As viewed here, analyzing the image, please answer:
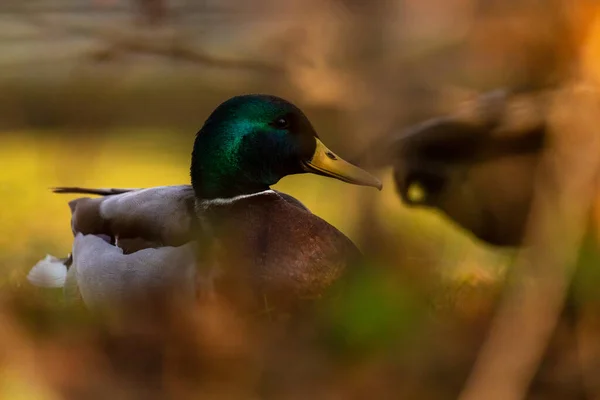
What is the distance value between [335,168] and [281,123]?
196mm

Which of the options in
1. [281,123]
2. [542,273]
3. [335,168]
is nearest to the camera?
[542,273]

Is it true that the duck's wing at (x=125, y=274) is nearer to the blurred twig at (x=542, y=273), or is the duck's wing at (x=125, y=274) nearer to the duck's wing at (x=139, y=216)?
the duck's wing at (x=139, y=216)

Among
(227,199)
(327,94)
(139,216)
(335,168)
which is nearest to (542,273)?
(327,94)

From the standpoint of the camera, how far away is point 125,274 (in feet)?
5.14

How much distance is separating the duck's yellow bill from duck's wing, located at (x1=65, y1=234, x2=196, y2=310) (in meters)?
0.30

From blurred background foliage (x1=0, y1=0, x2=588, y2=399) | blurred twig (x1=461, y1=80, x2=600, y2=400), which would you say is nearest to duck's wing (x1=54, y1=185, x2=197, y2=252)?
blurred background foliage (x1=0, y1=0, x2=588, y2=399)

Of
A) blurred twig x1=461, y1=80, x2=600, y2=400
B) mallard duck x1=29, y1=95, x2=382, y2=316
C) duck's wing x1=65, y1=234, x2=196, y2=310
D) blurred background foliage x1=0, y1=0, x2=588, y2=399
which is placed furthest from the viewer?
mallard duck x1=29, y1=95, x2=382, y2=316

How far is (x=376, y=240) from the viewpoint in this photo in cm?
106

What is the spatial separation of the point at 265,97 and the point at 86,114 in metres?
0.55

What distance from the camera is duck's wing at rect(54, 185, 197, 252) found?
1564 mm

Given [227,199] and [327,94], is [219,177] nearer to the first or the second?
[227,199]

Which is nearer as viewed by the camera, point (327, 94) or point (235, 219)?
point (327, 94)

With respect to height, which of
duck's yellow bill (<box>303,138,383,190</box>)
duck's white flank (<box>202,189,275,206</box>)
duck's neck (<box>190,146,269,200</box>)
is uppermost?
duck's yellow bill (<box>303,138,383,190</box>)

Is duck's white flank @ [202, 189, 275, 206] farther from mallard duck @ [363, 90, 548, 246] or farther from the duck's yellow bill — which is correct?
mallard duck @ [363, 90, 548, 246]
